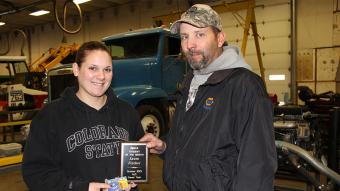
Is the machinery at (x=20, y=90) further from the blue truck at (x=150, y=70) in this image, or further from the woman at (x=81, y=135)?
the woman at (x=81, y=135)

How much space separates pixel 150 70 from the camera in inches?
287

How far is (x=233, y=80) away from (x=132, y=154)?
77 centimetres

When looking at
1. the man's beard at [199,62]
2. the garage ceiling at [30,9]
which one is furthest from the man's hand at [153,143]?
the garage ceiling at [30,9]

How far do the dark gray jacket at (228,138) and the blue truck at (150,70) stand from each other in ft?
16.7

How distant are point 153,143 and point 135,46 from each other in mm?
5711

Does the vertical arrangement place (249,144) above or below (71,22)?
below

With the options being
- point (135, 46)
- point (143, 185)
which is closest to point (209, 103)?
point (143, 185)

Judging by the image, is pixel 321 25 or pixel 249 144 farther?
pixel 321 25

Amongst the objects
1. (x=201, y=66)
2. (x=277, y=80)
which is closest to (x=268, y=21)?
(x=277, y=80)

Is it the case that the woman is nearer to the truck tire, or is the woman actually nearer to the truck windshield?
the truck tire

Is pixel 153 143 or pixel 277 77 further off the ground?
pixel 277 77

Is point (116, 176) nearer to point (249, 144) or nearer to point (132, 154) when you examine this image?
point (132, 154)

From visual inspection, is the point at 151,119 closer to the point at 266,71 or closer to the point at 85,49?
the point at 85,49

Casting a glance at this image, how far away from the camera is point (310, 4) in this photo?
1033 centimetres
